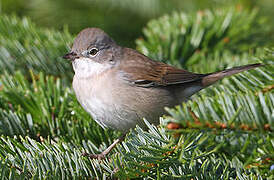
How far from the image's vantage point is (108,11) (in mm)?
4914

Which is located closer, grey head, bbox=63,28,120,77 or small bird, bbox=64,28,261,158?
small bird, bbox=64,28,261,158

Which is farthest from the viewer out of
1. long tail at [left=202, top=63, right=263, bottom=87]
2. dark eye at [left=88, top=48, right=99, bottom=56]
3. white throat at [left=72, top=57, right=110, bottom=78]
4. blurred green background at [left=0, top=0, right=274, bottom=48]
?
blurred green background at [left=0, top=0, right=274, bottom=48]

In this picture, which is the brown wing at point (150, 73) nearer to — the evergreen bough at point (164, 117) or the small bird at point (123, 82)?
the small bird at point (123, 82)

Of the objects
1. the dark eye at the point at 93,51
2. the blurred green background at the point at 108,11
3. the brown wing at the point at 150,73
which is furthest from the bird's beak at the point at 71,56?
the blurred green background at the point at 108,11

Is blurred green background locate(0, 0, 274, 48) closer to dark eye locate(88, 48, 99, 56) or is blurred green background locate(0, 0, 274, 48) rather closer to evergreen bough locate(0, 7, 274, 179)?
evergreen bough locate(0, 7, 274, 179)

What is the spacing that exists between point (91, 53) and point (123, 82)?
0.51m

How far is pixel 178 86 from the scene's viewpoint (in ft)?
12.4

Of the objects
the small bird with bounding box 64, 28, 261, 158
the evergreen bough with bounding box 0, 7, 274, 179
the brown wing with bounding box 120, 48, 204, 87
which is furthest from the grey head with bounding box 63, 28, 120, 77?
the evergreen bough with bounding box 0, 7, 274, 179

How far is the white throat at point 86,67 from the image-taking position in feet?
11.6

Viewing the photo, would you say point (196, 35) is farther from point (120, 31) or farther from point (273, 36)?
point (120, 31)

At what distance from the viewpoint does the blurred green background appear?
16.0ft

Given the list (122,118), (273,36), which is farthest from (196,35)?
(122,118)

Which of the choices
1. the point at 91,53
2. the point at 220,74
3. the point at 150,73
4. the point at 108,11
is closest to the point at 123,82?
the point at 150,73

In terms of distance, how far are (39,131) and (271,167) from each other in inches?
70.0
